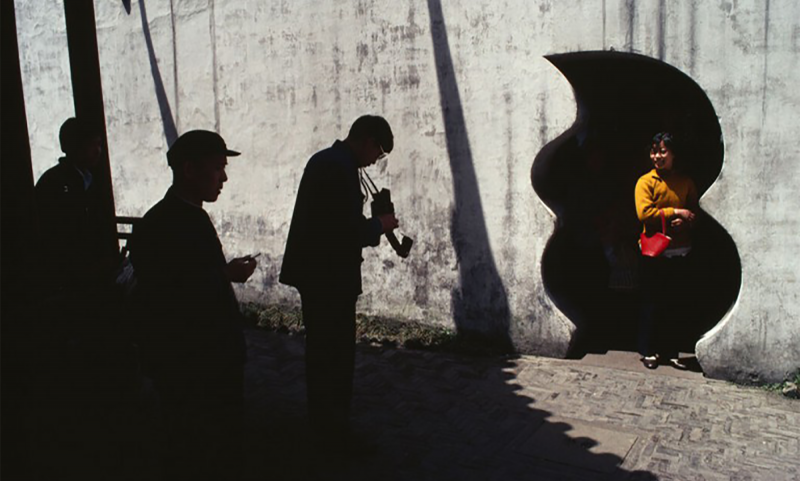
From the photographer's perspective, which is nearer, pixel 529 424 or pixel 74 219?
pixel 529 424

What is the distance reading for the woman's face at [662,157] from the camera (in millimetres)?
5586

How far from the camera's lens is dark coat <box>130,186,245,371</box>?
110 inches

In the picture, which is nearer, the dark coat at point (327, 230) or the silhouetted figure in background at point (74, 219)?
the dark coat at point (327, 230)

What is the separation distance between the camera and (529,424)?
4793 mm

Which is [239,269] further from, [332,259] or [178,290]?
[332,259]

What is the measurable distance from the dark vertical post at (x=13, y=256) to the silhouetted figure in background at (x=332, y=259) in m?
1.53

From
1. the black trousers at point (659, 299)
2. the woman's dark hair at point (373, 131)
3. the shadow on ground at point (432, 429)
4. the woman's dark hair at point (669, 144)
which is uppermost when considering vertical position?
the woman's dark hair at point (373, 131)

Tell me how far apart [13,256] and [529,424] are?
3.36m

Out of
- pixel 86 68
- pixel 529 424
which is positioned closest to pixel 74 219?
pixel 86 68

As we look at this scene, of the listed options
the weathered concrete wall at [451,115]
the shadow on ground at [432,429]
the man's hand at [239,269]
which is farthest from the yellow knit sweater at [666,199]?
the man's hand at [239,269]

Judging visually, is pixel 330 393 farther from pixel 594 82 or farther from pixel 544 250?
pixel 594 82

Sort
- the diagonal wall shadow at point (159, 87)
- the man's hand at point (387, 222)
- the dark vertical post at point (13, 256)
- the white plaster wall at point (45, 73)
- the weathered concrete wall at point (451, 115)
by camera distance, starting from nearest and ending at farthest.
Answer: the dark vertical post at point (13, 256) → the man's hand at point (387, 222) → the weathered concrete wall at point (451, 115) → the diagonal wall shadow at point (159, 87) → the white plaster wall at point (45, 73)

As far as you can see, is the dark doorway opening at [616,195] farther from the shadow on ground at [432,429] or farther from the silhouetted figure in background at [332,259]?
the silhouetted figure in background at [332,259]

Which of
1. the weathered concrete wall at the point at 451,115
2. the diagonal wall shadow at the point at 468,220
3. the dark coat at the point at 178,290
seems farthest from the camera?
the diagonal wall shadow at the point at 468,220
